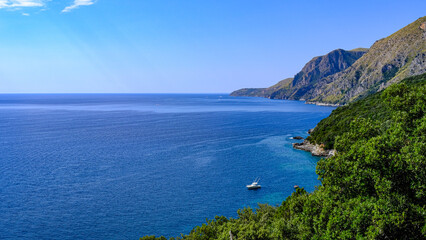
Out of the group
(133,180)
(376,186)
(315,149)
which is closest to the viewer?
(376,186)

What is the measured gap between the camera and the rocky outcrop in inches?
3557

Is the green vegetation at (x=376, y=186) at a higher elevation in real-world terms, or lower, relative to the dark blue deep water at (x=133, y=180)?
higher

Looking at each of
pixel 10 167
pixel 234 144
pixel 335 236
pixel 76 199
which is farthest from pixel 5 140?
pixel 335 236

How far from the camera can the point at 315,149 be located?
320 feet

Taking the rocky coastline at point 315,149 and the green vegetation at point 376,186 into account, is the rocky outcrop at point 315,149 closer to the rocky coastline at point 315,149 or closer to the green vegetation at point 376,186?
the rocky coastline at point 315,149

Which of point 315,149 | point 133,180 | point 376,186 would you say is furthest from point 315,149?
point 376,186

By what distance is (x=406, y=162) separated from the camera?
17953 millimetres

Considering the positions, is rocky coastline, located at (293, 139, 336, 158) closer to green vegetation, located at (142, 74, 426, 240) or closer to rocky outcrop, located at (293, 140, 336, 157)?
rocky outcrop, located at (293, 140, 336, 157)

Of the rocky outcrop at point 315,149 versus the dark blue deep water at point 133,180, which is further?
the rocky outcrop at point 315,149

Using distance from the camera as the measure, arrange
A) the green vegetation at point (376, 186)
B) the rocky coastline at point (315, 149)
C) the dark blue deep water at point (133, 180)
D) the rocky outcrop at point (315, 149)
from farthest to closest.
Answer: the rocky outcrop at point (315, 149) < the rocky coastline at point (315, 149) < the dark blue deep water at point (133, 180) < the green vegetation at point (376, 186)

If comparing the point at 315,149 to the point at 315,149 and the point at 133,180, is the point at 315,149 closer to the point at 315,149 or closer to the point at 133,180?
the point at 315,149

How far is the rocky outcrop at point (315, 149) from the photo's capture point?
90344mm

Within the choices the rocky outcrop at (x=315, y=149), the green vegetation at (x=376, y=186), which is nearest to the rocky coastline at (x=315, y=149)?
the rocky outcrop at (x=315, y=149)

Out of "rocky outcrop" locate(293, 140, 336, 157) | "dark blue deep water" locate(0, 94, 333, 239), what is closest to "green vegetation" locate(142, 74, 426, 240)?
"dark blue deep water" locate(0, 94, 333, 239)
